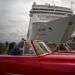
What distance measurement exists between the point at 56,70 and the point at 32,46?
1.03 m

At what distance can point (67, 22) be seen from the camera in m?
39.8

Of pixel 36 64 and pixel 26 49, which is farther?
pixel 26 49

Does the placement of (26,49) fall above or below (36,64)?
above

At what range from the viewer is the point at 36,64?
15.9 ft

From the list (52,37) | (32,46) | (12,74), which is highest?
(32,46)

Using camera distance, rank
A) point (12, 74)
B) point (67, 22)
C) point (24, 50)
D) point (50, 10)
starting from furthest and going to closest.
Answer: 1. point (50, 10)
2. point (67, 22)
3. point (24, 50)
4. point (12, 74)

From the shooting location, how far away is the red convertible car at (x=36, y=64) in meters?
4.62

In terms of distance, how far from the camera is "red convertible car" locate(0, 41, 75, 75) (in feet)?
15.1

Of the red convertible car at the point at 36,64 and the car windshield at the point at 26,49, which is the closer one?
the red convertible car at the point at 36,64

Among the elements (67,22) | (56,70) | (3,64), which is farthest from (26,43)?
(67,22)

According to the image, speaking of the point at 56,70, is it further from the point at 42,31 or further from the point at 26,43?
the point at 42,31

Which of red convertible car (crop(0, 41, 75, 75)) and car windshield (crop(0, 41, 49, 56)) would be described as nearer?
red convertible car (crop(0, 41, 75, 75))

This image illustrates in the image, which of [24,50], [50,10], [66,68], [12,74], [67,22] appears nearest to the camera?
[66,68]

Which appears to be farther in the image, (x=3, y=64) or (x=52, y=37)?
(x=52, y=37)
